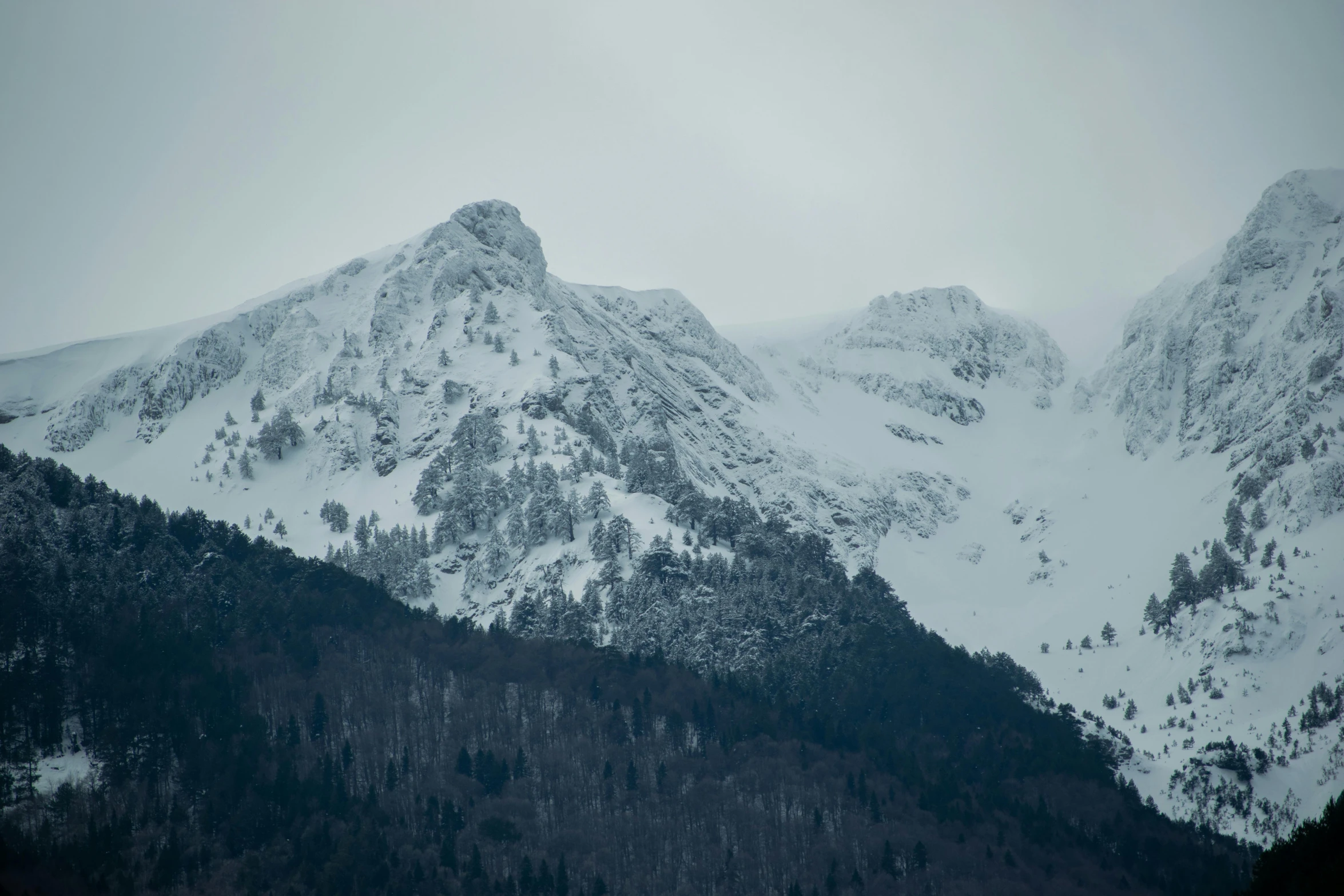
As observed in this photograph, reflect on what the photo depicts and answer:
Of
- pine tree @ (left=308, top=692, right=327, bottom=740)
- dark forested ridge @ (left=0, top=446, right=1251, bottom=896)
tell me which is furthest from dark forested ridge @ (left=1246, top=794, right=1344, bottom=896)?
pine tree @ (left=308, top=692, right=327, bottom=740)

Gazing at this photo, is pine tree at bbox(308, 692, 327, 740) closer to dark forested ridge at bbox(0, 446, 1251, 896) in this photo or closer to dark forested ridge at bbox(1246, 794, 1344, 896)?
dark forested ridge at bbox(0, 446, 1251, 896)

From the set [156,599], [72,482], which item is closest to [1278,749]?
[156,599]

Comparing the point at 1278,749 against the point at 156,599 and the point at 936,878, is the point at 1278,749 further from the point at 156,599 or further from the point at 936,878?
the point at 156,599

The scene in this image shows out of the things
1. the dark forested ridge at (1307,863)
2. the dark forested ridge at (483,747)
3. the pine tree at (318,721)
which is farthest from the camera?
the pine tree at (318,721)

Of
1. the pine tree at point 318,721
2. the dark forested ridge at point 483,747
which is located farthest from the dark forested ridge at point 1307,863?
the pine tree at point 318,721

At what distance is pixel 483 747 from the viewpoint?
162 meters

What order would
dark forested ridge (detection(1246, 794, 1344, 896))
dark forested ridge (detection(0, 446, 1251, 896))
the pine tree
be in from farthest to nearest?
the pine tree
dark forested ridge (detection(0, 446, 1251, 896))
dark forested ridge (detection(1246, 794, 1344, 896))

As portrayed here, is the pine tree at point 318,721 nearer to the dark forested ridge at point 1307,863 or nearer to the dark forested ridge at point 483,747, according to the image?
the dark forested ridge at point 483,747

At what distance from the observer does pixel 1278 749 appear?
190000 mm

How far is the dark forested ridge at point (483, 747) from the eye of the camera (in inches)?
5423

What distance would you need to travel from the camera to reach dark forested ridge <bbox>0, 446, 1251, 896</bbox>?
137750mm

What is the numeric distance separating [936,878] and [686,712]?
1684 inches

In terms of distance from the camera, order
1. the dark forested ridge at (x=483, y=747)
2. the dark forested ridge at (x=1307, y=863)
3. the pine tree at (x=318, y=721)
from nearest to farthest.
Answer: the dark forested ridge at (x=1307, y=863) < the dark forested ridge at (x=483, y=747) < the pine tree at (x=318, y=721)

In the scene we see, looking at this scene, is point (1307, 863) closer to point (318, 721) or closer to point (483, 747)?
point (483, 747)
